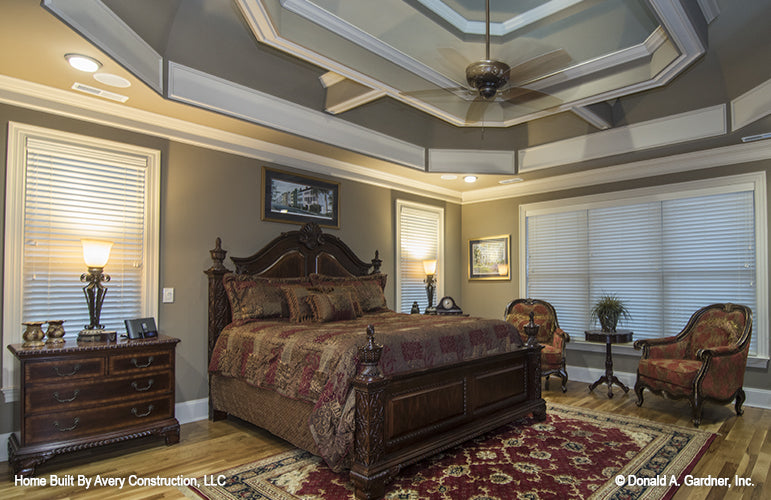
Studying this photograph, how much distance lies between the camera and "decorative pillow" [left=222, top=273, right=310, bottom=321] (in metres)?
3.94

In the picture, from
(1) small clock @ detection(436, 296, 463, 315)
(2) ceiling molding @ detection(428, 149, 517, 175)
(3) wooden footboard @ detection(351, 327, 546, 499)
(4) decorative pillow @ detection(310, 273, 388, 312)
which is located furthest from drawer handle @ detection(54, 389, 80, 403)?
(2) ceiling molding @ detection(428, 149, 517, 175)

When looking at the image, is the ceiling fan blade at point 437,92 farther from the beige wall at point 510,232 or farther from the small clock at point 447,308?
the beige wall at point 510,232

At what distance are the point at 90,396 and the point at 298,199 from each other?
2.59 meters

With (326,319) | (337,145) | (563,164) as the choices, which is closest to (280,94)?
(337,145)

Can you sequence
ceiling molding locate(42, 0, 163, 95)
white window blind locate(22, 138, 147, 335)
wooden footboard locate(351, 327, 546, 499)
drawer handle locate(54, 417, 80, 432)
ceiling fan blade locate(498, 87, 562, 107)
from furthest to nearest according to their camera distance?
white window blind locate(22, 138, 147, 335)
ceiling fan blade locate(498, 87, 562, 107)
drawer handle locate(54, 417, 80, 432)
wooden footboard locate(351, 327, 546, 499)
ceiling molding locate(42, 0, 163, 95)

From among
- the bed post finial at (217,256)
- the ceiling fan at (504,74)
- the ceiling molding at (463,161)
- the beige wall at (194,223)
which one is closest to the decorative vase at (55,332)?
the beige wall at (194,223)

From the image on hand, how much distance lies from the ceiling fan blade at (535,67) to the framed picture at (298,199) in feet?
8.42

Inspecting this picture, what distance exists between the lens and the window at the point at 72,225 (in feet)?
10.4

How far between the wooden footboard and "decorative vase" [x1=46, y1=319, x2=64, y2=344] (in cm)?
211

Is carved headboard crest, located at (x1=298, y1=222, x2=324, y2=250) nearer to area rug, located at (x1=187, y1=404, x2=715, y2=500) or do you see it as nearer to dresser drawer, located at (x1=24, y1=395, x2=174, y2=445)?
dresser drawer, located at (x1=24, y1=395, x2=174, y2=445)

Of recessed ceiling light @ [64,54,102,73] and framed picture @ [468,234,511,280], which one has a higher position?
recessed ceiling light @ [64,54,102,73]

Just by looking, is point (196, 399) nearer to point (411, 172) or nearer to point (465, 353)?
point (465, 353)

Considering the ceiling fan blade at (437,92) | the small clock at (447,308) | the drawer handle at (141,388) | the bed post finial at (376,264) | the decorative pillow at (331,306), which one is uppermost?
the ceiling fan blade at (437,92)

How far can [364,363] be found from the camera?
8.57 feet
